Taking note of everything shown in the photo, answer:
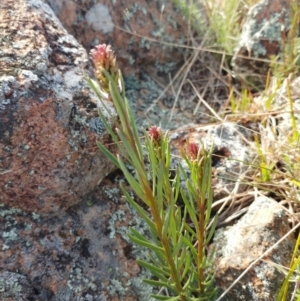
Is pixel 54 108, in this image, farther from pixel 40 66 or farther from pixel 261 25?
pixel 261 25

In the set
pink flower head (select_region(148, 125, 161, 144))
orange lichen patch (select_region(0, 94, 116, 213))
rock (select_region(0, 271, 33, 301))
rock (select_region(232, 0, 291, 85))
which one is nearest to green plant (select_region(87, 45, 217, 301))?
pink flower head (select_region(148, 125, 161, 144))

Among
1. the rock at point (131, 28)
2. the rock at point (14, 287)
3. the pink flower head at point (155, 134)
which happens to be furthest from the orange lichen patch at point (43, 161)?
the rock at point (131, 28)

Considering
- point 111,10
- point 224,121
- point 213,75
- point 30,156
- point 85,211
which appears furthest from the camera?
point 213,75

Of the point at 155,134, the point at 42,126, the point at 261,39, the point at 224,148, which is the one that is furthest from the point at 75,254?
the point at 261,39

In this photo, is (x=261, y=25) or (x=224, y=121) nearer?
(x=224, y=121)

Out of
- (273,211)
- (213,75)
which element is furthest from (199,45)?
(273,211)
